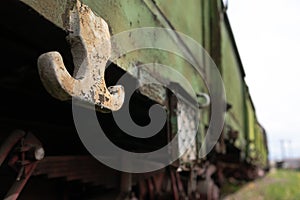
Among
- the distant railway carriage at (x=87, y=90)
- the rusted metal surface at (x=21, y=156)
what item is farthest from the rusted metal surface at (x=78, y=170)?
the rusted metal surface at (x=21, y=156)

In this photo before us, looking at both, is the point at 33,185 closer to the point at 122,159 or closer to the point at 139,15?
the point at 122,159

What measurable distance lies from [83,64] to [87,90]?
65 millimetres

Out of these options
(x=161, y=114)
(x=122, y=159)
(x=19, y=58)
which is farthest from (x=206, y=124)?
(x=19, y=58)

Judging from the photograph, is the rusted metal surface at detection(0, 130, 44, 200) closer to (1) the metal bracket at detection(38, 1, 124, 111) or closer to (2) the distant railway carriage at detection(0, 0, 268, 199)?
(2) the distant railway carriage at detection(0, 0, 268, 199)

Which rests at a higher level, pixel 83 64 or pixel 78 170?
pixel 83 64

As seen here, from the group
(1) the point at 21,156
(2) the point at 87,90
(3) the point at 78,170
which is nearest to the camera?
(2) the point at 87,90

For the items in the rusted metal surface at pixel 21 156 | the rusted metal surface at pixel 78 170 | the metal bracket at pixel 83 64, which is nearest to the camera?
the metal bracket at pixel 83 64

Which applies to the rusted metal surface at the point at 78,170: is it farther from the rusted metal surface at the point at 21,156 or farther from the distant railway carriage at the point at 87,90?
the rusted metal surface at the point at 21,156

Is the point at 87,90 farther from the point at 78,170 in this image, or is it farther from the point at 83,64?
the point at 78,170

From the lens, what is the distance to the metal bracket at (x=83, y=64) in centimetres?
76

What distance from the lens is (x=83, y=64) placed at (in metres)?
0.88

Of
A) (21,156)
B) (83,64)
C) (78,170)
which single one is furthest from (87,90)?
(78,170)

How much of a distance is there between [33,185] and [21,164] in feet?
2.27

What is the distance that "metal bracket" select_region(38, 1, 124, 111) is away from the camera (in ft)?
2.48
